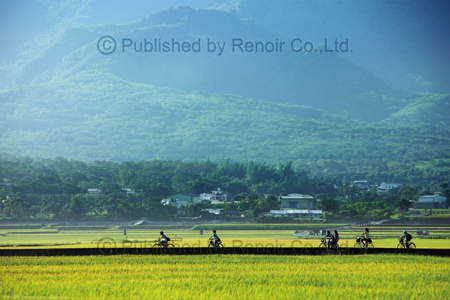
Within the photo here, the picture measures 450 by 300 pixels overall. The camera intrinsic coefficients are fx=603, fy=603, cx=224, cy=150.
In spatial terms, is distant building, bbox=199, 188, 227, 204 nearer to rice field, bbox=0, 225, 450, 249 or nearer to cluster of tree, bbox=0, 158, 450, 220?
cluster of tree, bbox=0, 158, 450, 220

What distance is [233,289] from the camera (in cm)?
2388

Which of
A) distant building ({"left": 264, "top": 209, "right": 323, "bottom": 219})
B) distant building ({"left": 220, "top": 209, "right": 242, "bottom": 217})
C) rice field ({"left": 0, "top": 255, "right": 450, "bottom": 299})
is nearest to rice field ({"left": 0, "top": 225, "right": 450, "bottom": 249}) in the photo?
rice field ({"left": 0, "top": 255, "right": 450, "bottom": 299})

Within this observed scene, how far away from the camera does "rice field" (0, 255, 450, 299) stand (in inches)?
905

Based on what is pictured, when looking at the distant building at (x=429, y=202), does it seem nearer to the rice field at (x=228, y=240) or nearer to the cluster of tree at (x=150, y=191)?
the cluster of tree at (x=150, y=191)

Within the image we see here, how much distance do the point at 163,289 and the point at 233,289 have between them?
2769mm

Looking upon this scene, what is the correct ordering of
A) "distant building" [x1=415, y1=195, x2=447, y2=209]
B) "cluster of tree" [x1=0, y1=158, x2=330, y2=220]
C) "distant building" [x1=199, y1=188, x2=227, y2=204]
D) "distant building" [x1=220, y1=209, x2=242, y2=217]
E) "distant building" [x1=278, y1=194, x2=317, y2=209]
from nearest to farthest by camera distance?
"cluster of tree" [x1=0, y1=158, x2=330, y2=220] < "distant building" [x1=220, y1=209, x2=242, y2=217] < "distant building" [x1=415, y1=195, x2=447, y2=209] < "distant building" [x1=278, y1=194, x2=317, y2=209] < "distant building" [x1=199, y1=188, x2=227, y2=204]

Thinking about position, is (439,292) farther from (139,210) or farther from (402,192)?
(402,192)

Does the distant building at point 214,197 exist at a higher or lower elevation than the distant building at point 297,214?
higher

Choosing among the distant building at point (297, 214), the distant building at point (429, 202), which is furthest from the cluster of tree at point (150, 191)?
the distant building at point (429, 202)

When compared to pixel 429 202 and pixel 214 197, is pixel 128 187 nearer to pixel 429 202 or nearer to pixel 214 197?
pixel 214 197

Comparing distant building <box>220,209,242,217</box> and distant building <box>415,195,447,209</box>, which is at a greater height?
distant building <box>415,195,447,209</box>

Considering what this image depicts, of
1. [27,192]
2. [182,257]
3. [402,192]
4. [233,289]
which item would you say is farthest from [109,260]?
[402,192]

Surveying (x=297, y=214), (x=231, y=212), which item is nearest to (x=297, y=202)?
(x=297, y=214)

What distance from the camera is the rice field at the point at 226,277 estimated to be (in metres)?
23.0
